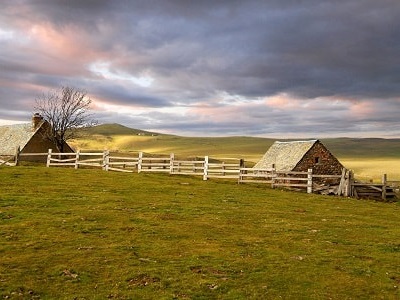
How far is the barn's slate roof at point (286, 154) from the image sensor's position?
5392 centimetres

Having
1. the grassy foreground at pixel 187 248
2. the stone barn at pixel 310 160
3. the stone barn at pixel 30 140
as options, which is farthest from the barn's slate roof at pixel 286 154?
the stone barn at pixel 30 140

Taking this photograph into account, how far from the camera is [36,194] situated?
26.5 metres

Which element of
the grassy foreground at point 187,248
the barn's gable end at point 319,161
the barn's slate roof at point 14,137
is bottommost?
the grassy foreground at point 187,248

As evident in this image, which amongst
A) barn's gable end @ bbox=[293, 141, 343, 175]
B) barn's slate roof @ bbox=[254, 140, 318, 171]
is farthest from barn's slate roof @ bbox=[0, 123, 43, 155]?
barn's gable end @ bbox=[293, 141, 343, 175]

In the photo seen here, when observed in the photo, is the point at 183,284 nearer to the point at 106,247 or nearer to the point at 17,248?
the point at 106,247

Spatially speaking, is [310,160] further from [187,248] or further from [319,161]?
[187,248]

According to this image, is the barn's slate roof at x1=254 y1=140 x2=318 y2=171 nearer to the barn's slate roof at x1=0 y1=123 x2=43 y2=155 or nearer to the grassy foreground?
the grassy foreground

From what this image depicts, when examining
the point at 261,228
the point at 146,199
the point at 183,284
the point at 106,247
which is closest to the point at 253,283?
the point at 183,284

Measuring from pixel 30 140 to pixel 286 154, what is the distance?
134 feet

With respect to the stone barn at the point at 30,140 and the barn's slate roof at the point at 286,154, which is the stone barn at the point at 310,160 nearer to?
the barn's slate roof at the point at 286,154

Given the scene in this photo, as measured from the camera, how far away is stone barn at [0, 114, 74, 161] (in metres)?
69.2

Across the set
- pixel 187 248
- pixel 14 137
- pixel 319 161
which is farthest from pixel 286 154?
pixel 14 137

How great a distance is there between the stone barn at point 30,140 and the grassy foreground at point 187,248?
42.9 meters

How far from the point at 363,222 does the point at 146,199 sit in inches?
512
